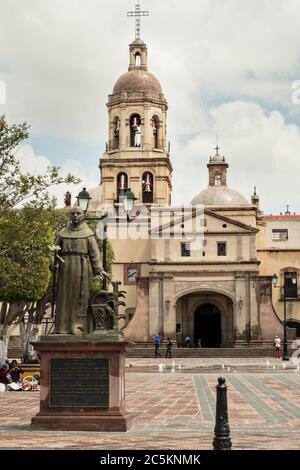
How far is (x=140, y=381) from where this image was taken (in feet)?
99.0

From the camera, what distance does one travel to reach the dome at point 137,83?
220ft

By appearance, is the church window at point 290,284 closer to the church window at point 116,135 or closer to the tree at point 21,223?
the church window at point 116,135

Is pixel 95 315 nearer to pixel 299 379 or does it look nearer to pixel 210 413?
pixel 210 413

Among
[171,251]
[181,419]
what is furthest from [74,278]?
[171,251]

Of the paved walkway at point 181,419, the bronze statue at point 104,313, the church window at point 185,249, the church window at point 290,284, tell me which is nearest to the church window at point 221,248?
the church window at point 185,249

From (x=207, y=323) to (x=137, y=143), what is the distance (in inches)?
599

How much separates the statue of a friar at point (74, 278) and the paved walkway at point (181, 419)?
1962 millimetres

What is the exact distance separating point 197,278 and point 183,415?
4573cm

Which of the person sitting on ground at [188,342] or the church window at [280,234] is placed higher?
the church window at [280,234]

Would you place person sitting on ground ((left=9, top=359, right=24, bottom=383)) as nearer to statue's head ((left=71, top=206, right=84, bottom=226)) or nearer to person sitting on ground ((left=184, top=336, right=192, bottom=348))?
statue's head ((left=71, top=206, right=84, bottom=226))

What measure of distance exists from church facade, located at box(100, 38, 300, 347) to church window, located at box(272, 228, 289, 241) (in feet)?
4.71

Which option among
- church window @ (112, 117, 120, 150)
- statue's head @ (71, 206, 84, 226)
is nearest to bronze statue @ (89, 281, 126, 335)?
statue's head @ (71, 206, 84, 226)

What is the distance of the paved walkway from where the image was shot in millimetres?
12992

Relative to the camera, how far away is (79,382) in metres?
14.7
